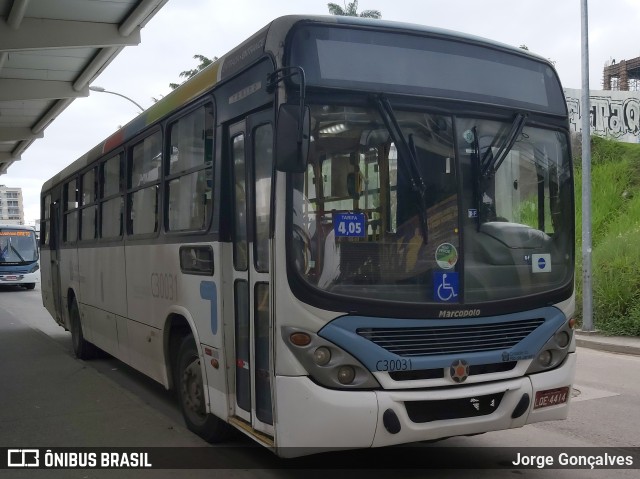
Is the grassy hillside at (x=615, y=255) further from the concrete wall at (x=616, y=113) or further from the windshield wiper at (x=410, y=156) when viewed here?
the concrete wall at (x=616, y=113)

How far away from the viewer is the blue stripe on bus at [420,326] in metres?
4.33

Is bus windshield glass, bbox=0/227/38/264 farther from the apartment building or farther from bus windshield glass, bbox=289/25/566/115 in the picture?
the apartment building

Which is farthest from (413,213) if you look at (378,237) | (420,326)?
(420,326)

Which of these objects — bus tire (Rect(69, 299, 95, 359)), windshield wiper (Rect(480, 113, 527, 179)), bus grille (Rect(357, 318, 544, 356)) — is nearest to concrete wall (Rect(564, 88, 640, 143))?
bus tire (Rect(69, 299, 95, 359))

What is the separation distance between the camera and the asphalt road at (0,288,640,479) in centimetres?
534

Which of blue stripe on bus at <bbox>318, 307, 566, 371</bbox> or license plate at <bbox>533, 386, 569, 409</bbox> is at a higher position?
blue stripe on bus at <bbox>318, 307, 566, 371</bbox>

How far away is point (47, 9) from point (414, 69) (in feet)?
44.4

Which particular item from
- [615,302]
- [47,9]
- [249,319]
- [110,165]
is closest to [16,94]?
[47,9]

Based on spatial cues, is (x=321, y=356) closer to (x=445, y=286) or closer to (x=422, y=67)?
(x=445, y=286)

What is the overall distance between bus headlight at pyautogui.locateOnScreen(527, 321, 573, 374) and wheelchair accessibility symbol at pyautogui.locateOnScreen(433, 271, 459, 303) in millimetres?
814

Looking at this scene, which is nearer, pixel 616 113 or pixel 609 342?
pixel 609 342

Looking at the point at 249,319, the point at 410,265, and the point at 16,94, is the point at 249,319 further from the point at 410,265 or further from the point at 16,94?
the point at 16,94

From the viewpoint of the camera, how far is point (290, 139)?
4.23 metres

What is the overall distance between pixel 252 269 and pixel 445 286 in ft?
4.29
